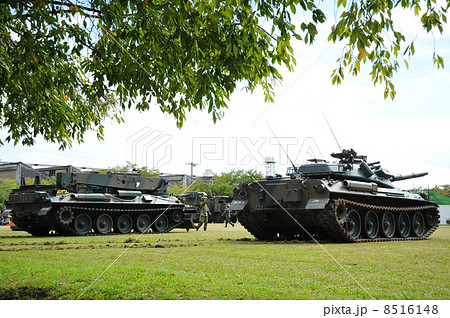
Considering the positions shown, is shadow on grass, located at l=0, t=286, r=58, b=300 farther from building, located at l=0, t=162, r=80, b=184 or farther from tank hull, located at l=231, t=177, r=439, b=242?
building, located at l=0, t=162, r=80, b=184

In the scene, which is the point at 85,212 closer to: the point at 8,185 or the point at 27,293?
the point at 27,293

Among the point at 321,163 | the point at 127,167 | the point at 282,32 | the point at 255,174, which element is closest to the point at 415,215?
the point at 321,163

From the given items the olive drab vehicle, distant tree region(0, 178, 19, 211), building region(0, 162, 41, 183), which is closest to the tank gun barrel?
the olive drab vehicle

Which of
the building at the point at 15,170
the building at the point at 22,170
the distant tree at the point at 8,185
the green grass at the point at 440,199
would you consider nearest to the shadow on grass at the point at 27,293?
the green grass at the point at 440,199

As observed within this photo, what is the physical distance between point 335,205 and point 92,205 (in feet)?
32.0

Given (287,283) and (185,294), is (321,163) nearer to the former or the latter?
(287,283)

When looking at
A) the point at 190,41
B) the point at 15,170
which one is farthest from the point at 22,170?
the point at 190,41

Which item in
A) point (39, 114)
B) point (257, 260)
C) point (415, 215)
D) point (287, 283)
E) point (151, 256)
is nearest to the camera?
point (287, 283)

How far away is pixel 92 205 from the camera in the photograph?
62.1 feet

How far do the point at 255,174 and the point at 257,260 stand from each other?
23.4 feet

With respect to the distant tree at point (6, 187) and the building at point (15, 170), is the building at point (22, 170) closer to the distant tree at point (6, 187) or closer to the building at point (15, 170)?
the building at point (15, 170)

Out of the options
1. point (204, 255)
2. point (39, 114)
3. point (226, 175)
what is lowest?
point (204, 255)

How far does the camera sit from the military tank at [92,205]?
711 inches

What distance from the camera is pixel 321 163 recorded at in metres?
15.7
